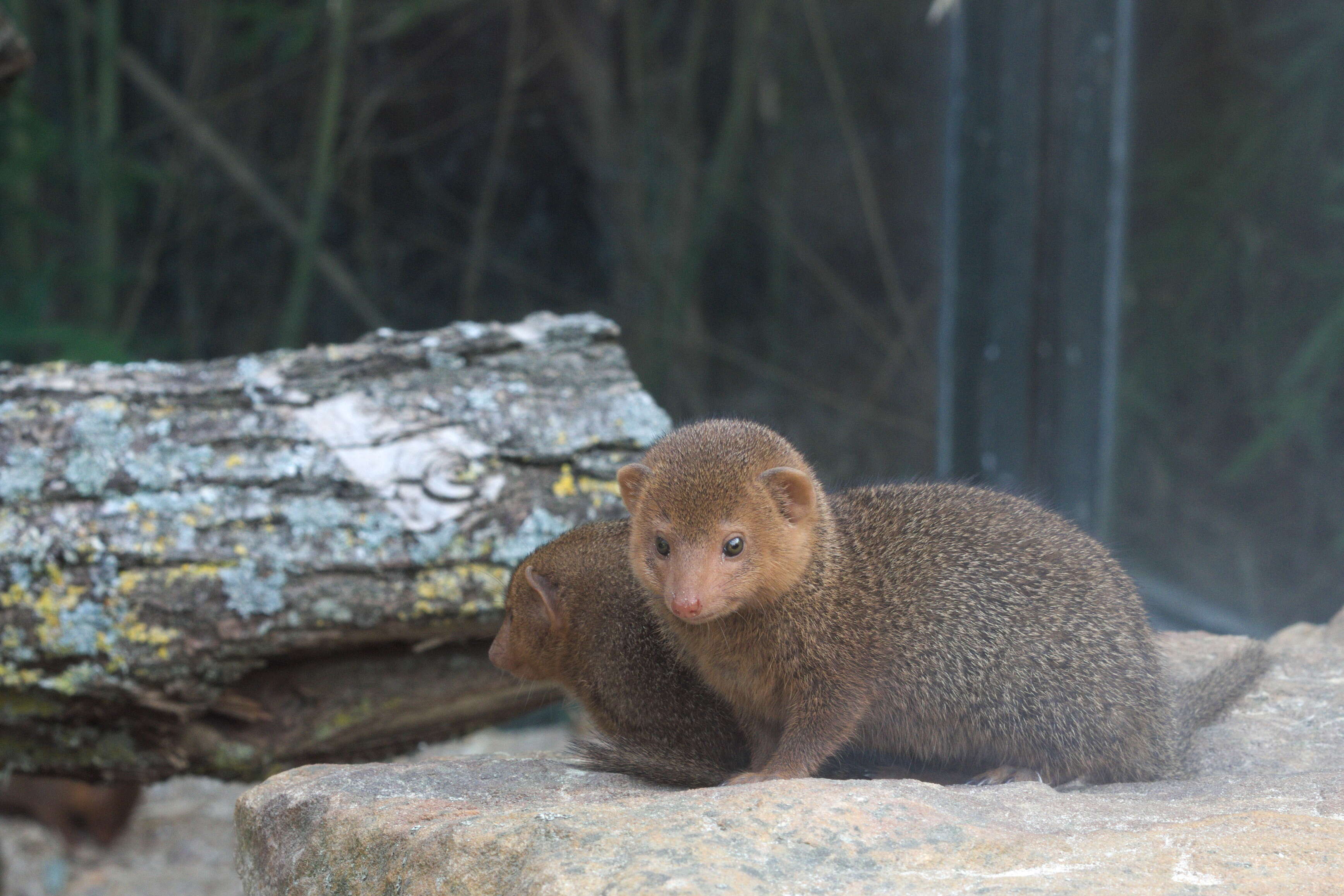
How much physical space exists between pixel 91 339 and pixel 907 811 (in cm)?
345

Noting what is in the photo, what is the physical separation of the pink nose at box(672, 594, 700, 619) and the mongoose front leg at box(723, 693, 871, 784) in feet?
1.01

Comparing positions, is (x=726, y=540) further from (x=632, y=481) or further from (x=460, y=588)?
(x=460, y=588)

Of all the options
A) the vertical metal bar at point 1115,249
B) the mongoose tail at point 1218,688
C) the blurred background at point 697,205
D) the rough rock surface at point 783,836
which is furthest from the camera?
the blurred background at point 697,205

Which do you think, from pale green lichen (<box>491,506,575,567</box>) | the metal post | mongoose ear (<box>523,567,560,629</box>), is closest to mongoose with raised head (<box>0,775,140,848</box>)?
pale green lichen (<box>491,506,575,567</box>)

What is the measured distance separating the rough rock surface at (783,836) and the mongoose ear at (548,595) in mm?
475

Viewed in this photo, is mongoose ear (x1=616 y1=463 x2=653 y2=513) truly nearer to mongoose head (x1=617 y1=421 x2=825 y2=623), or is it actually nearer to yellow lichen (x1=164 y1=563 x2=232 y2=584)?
mongoose head (x1=617 y1=421 x2=825 y2=623)

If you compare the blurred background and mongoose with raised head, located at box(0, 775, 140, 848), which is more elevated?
the blurred background

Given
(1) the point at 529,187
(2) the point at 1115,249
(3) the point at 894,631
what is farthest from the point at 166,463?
(2) the point at 1115,249

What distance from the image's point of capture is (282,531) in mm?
2830

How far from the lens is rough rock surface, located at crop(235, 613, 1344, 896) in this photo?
1550mm

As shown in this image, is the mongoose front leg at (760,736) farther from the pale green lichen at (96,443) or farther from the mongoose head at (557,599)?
the pale green lichen at (96,443)

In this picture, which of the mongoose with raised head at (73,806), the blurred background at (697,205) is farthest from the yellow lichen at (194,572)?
the mongoose with raised head at (73,806)

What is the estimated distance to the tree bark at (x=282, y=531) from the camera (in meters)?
2.77

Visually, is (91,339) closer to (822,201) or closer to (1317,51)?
(822,201)
